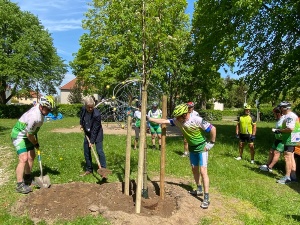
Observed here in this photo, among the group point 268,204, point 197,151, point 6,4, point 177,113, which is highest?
point 6,4

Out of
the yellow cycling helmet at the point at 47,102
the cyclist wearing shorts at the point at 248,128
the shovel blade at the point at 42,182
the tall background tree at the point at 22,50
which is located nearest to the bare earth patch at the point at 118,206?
the shovel blade at the point at 42,182

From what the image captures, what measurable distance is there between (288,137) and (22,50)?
1254 inches

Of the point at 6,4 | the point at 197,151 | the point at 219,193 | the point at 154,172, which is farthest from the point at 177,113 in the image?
the point at 6,4

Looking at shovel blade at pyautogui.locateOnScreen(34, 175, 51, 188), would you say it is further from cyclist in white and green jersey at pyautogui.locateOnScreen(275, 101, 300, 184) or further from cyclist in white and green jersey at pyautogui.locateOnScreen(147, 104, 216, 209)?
cyclist in white and green jersey at pyautogui.locateOnScreen(275, 101, 300, 184)

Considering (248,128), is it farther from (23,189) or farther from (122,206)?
(23,189)

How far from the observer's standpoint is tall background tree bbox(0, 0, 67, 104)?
33.1m

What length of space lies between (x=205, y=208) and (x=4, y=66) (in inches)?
1278

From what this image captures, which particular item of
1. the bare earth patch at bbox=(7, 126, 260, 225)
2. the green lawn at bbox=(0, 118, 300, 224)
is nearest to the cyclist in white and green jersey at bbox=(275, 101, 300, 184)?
the green lawn at bbox=(0, 118, 300, 224)

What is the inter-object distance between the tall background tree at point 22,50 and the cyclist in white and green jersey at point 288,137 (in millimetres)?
30832

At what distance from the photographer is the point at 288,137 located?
7609 mm

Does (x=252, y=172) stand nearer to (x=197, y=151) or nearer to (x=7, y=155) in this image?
(x=197, y=151)

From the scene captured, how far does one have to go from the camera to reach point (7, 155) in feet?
31.9

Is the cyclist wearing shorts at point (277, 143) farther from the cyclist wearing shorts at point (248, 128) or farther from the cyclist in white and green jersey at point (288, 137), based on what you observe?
the cyclist wearing shorts at point (248, 128)

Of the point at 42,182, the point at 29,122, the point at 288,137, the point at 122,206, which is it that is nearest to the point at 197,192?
the point at 122,206
